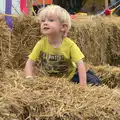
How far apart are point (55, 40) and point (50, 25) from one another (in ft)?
0.64

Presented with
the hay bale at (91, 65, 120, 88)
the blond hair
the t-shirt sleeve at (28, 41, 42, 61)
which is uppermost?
the blond hair

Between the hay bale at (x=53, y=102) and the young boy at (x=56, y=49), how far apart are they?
3.15 ft

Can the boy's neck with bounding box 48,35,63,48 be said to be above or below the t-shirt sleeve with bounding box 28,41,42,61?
above

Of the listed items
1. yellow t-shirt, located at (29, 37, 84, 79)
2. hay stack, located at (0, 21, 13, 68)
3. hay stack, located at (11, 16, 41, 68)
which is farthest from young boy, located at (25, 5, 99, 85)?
hay stack, located at (11, 16, 41, 68)

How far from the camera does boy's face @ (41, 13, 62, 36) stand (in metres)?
3.80

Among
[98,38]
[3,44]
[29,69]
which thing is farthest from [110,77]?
[3,44]

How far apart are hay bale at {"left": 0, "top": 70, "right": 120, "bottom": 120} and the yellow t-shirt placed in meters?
0.99

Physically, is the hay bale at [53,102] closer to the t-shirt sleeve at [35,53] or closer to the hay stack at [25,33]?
the t-shirt sleeve at [35,53]

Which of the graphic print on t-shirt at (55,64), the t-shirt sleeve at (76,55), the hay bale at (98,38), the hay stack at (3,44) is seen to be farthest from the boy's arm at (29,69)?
the hay bale at (98,38)

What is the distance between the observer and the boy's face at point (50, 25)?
12.5ft

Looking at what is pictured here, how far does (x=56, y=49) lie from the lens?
393cm

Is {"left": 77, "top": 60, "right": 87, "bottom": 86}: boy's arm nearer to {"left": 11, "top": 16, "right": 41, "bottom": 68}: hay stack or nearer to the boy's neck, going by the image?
the boy's neck

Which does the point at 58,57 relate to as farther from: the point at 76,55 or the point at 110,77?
the point at 110,77

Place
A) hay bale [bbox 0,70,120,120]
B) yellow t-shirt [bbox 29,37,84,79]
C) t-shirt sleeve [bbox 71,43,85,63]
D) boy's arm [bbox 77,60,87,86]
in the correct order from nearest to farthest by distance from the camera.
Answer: hay bale [bbox 0,70,120,120] < boy's arm [bbox 77,60,87,86] < t-shirt sleeve [bbox 71,43,85,63] < yellow t-shirt [bbox 29,37,84,79]
